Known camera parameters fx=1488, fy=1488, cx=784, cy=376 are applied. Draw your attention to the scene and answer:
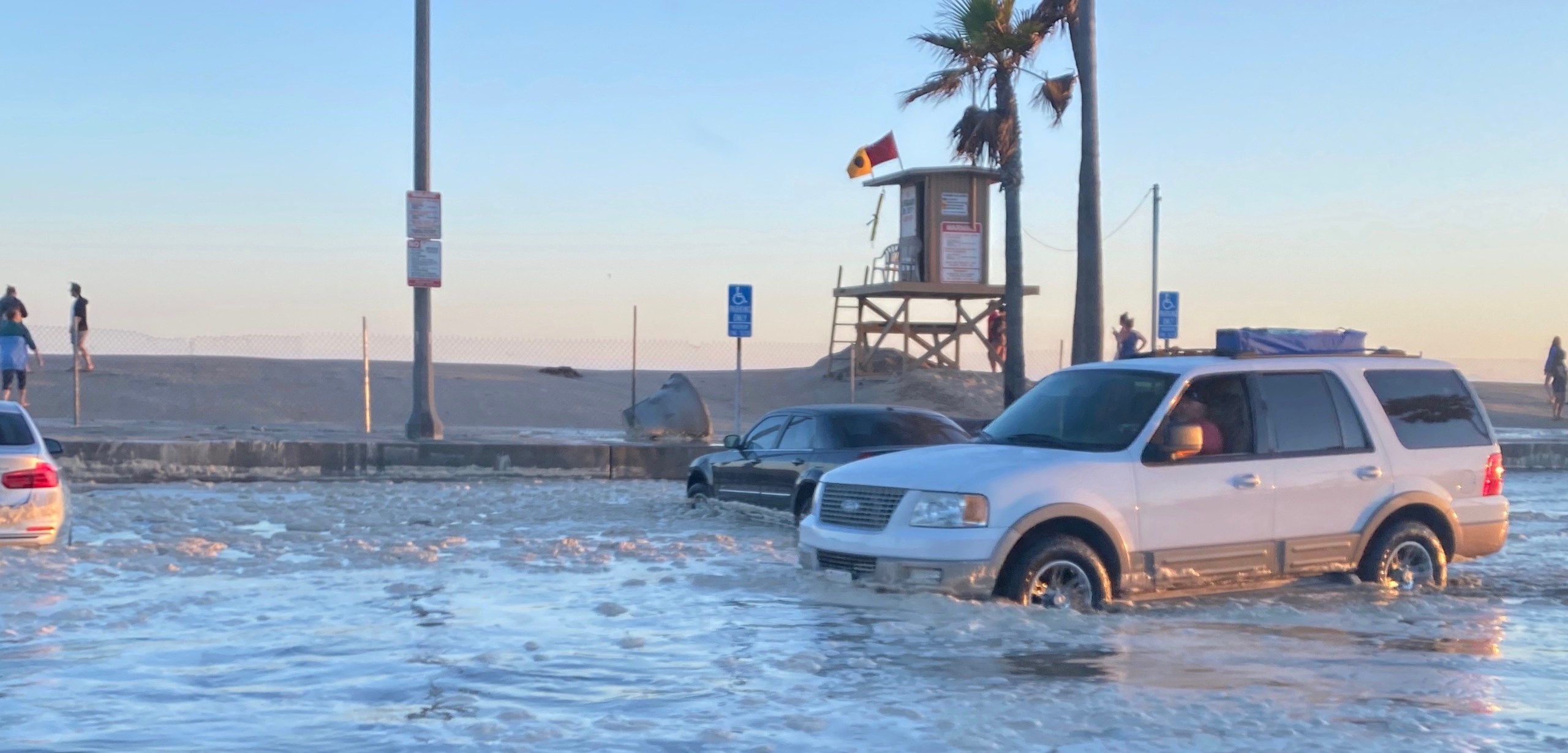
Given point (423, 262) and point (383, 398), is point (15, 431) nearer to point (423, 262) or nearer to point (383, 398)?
point (423, 262)

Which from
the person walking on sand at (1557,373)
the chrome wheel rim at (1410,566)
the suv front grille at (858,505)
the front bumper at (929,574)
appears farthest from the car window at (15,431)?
the person walking on sand at (1557,373)

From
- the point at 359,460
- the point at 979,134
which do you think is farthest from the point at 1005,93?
the point at 359,460

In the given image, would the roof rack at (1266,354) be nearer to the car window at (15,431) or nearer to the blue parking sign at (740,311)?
the car window at (15,431)

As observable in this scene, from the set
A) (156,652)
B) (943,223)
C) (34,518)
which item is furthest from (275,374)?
(156,652)

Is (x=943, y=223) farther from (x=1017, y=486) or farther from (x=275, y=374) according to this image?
(x=1017, y=486)

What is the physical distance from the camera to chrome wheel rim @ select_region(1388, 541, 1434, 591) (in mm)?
9727

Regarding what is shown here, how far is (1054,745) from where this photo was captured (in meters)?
5.80

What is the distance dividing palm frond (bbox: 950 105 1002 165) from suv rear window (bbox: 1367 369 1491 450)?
1469 cm

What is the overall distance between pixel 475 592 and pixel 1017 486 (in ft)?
11.8

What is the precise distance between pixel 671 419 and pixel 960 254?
1449 centimetres

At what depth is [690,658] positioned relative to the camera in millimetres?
7508

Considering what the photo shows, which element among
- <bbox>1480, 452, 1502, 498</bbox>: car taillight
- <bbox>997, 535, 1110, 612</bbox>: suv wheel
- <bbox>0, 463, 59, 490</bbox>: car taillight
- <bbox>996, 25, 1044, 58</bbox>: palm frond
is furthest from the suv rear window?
<bbox>996, 25, 1044, 58</bbox>: palm frond

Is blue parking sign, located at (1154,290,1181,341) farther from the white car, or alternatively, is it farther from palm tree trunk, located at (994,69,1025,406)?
the white car

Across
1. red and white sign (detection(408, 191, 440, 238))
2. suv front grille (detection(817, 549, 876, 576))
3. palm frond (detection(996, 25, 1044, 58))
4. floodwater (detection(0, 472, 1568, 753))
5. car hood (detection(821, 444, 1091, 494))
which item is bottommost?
floodwater (detection(0, 472, 1568, 753))
